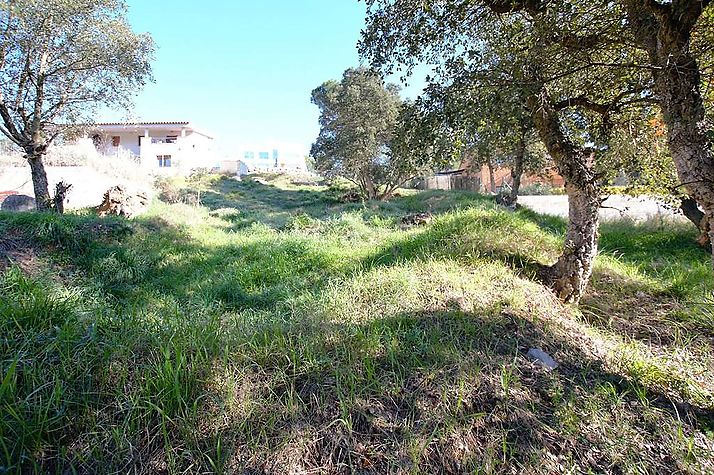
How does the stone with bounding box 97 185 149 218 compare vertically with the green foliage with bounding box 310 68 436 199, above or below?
below

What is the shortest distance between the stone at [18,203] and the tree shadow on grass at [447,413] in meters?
9.57

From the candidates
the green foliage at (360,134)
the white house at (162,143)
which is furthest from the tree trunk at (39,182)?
the white house at (162,143)

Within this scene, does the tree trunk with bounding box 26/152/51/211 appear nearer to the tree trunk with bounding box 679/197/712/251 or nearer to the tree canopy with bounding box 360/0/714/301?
the tree canopy with bounding box 360/0/714/301

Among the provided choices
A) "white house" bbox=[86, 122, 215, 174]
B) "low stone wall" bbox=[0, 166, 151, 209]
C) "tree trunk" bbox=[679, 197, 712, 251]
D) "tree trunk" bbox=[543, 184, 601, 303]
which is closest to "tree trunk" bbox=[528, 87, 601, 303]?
"tree trunk" bbox=[543, 184, 601, 303]

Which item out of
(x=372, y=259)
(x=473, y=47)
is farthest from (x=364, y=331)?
(x=473, y=47)

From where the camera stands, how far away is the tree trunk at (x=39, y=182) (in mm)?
7078

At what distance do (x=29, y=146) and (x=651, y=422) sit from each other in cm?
1021

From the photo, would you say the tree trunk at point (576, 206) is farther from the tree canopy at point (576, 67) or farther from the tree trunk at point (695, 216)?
the tree trunk at point (695, 216)

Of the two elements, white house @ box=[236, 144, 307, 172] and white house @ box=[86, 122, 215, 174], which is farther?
white house @ box=[236, 144, 307, 172]

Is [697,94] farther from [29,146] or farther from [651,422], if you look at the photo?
[29,146]

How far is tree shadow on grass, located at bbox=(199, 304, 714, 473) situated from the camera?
71.2 inches

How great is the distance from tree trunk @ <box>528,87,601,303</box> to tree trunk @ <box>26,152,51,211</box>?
9.31 m

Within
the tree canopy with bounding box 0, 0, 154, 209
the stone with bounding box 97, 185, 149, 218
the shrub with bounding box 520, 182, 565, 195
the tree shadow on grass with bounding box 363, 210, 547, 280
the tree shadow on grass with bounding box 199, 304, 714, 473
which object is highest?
the tree canopy with bounding box 0, 0, 154, 209

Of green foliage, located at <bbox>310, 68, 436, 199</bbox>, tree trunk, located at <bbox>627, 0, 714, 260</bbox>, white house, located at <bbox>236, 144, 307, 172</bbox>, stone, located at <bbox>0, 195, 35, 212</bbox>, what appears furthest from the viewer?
white house, located at <bbox>236, 144, 307, 172</bbox>
